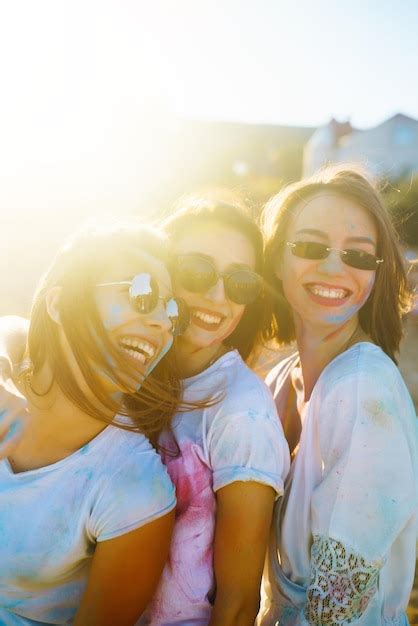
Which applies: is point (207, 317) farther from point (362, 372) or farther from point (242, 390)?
point (362, 372)

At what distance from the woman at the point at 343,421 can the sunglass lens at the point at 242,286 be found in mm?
366

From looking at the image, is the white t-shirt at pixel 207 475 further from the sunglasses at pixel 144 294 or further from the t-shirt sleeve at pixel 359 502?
the sunglasses at pixel 144 294

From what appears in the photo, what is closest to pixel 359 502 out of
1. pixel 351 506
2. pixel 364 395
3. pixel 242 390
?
pixel 351 506

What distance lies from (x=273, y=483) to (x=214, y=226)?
123 cm

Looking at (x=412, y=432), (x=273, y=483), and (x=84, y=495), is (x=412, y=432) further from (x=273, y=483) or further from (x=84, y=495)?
(x=84, y=495)

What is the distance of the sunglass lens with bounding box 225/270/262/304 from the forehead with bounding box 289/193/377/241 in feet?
1.64

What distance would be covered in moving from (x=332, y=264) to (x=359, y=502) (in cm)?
119

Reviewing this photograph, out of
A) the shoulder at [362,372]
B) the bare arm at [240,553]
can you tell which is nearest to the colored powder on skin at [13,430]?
the bare arm at [240,553]

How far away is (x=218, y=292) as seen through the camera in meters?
2.62

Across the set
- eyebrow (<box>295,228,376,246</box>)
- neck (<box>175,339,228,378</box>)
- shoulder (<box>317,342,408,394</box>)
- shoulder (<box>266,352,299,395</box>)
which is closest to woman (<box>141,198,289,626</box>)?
neck (<box>175,339,228,378</box>)

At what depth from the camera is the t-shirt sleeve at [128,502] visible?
205 centimetres

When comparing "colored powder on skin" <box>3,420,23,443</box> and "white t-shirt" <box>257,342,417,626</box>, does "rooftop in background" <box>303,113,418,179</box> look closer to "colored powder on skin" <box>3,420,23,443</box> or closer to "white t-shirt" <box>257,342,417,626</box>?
"white t-shirt" <box>257,342,417,626</box>

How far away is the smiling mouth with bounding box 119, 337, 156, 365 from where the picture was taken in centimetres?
222

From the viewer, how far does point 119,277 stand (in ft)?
7.30
